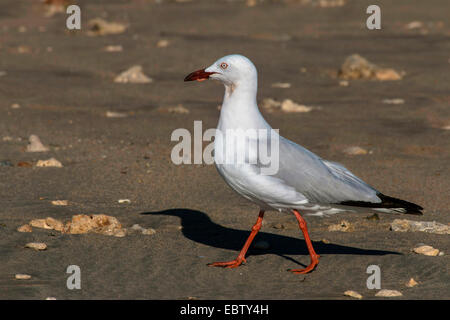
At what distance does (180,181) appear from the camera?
8.38 metres

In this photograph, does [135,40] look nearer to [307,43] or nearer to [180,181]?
[307,43]

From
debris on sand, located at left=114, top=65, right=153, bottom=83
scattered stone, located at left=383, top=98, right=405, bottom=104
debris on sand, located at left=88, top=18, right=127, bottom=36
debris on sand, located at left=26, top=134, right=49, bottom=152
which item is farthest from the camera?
debris on sand, located at left=88, top=18, right=127, bottom=36

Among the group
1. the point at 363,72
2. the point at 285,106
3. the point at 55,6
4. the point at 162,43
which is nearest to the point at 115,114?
the point at 285,106

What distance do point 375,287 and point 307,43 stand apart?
1151 centimetres

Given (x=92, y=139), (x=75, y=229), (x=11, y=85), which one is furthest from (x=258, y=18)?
(x=75, y=229)

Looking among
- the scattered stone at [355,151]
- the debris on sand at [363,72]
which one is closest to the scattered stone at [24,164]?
the scattered stone at [355,151]

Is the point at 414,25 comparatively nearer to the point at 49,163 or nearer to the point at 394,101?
the point at 394,101

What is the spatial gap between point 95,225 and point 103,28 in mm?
11682

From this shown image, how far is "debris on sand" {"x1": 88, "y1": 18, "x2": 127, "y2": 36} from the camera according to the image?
57.9 ft

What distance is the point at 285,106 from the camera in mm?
11539

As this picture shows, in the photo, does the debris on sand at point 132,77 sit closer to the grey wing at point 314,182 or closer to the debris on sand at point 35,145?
the debris on sand at point 35,145

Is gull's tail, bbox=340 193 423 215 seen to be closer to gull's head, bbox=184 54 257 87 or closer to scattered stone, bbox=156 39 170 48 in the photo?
gull's head, bbox=184 54 257 87

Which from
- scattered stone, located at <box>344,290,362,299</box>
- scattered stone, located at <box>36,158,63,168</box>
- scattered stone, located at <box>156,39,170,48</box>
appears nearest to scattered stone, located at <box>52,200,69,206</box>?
scattered stone, located at <box>36,158,63,168</box>

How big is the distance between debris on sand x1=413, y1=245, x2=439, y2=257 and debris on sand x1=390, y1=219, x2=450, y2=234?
0.62m
